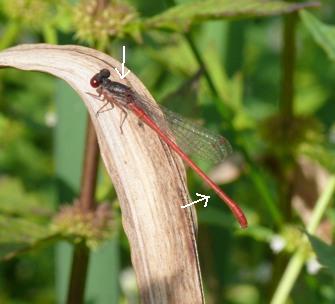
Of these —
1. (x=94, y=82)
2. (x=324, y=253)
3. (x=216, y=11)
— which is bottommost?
(x=324, y=253)

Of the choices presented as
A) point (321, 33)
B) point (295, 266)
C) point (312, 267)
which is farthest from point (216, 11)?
point (312, 267)

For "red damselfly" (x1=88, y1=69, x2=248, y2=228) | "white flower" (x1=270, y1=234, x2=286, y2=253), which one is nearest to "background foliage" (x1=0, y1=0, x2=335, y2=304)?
"white flower" (x1=270, y1=234, x2=286, y2=253)

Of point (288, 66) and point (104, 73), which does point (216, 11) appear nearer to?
point (104, 73)

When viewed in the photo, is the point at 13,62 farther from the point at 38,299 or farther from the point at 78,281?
the point at 38,299

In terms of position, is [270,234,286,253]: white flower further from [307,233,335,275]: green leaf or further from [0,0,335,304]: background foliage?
[307,233,335,275]: green leaf

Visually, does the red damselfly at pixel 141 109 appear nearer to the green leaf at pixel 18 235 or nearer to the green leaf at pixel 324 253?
the green leaf at pixel 324 253

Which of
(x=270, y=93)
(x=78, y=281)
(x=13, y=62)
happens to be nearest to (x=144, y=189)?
(x=13, y=62)

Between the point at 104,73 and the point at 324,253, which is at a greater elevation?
the point at 104,73
